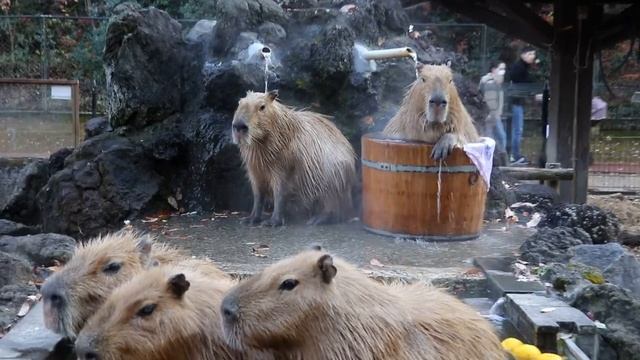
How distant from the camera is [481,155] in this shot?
6656mm

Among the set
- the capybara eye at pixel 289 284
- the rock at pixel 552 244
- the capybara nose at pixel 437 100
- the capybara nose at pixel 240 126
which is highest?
the capybara nose at pixel 437 100

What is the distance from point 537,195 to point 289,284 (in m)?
7.11

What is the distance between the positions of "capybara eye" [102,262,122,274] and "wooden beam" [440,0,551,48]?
8.85 m

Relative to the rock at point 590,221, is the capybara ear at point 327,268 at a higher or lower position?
higher

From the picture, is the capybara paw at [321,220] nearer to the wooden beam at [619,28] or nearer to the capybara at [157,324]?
the capybara at [157,324]

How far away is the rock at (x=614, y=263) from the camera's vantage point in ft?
18.0

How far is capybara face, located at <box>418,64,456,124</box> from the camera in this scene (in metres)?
6.53

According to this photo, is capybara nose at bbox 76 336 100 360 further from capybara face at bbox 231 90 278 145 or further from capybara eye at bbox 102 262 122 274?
capybara face at bbox 231 90 278 145

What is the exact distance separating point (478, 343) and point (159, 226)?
192 inches

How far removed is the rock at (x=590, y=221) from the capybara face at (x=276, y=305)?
15.5 ft

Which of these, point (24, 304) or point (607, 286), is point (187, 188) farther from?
point (607, 286)

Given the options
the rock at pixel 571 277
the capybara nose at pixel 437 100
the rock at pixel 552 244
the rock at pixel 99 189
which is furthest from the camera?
the rock at pixel 99 189

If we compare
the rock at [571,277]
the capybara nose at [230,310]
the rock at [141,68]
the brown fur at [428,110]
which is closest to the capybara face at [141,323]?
the capybara nose at [230,310]

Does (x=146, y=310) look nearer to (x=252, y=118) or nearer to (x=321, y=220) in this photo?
(x=252, y=118)
